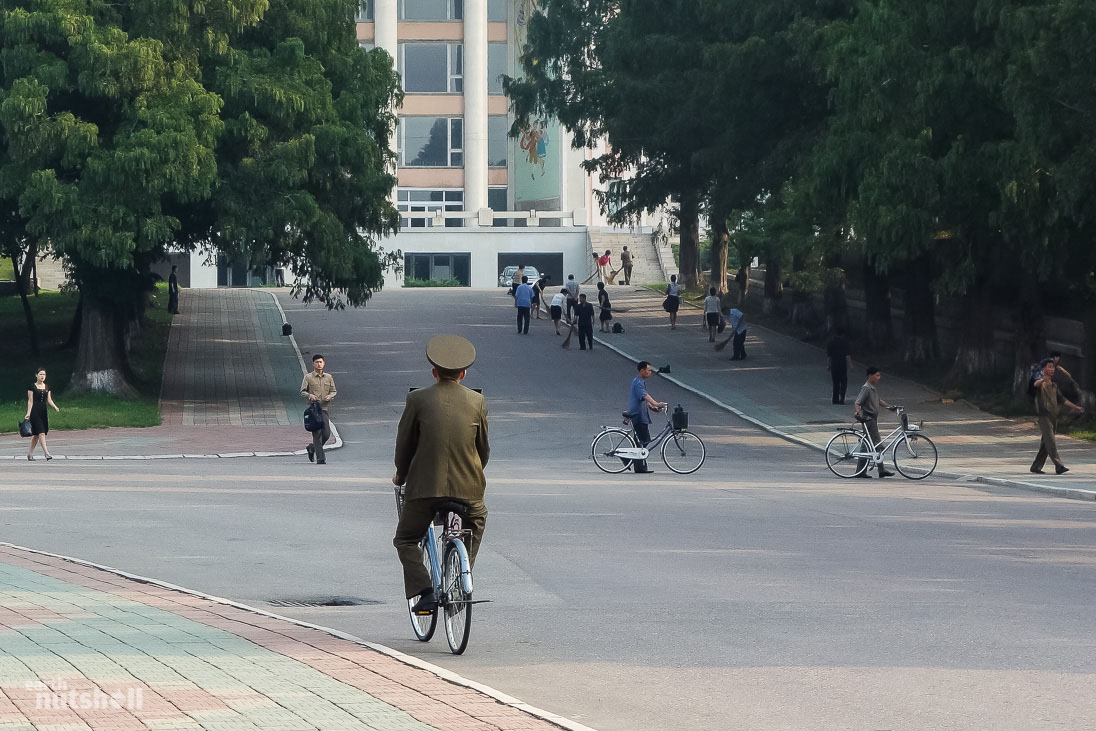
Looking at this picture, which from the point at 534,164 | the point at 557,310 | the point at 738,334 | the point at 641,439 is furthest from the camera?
the point at 534,164

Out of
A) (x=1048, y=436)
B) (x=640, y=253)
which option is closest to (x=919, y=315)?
(x=1048, y=436)

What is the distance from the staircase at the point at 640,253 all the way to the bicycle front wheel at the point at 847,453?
161 feet

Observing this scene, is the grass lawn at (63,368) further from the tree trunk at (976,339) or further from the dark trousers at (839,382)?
the tree trunk at (976,339)

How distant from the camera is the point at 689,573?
12242 millimetres

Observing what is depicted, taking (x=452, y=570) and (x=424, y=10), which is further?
(x=424, y=10)

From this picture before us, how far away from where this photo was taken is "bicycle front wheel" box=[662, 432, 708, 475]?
2417 cm

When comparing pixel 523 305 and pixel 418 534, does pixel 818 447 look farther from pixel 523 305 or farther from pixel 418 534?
pixel 523 305

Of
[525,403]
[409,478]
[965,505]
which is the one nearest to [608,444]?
[965,505]

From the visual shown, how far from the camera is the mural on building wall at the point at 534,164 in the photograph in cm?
8912

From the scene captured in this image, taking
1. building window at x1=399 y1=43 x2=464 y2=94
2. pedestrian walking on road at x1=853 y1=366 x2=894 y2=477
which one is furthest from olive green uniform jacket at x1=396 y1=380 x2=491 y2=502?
building window at x1=399 y1=43 x2=464 y2=94

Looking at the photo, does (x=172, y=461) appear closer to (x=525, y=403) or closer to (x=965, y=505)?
(x=525, y=403)

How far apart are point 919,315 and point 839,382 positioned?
5519 mm

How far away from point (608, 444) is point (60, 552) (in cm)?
1191

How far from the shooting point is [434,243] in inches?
3307
